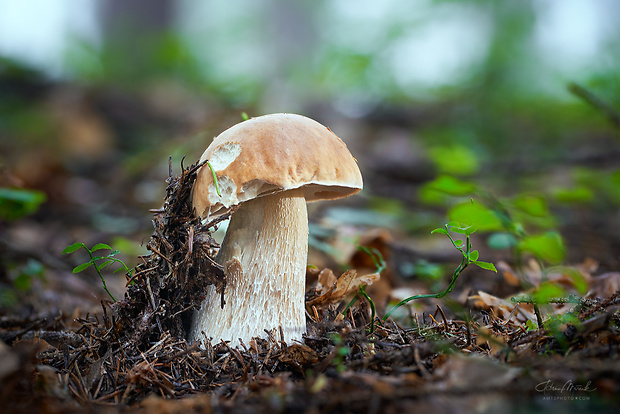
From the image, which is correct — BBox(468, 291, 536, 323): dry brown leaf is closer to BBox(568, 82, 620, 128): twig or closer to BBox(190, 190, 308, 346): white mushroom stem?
BBox(190, 190, 308, 346): white mushroom stem

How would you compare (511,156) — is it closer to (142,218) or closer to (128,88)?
(142,218)

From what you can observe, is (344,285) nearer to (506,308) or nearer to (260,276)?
(260,276)

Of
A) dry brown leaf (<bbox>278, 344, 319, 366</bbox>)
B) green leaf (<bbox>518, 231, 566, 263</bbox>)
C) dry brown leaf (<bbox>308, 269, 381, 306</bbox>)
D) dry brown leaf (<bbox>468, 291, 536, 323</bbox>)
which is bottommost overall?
dry brown leaf (<bbox>278, 344, 319, 366</bbox>)

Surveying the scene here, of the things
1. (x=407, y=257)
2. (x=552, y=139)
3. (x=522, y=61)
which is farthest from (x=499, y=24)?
(x=407, y=257)

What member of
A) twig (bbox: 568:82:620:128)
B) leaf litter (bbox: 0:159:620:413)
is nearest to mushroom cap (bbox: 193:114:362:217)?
leaf litter (bbox: 0:159:620:413)

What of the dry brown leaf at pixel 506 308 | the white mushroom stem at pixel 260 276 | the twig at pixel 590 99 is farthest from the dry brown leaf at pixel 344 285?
the twig at pixel 590 99

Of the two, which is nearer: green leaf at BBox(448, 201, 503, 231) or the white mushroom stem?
the white mushroom stem

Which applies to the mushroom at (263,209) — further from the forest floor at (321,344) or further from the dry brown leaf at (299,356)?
the dry brown leaf at (299,356)

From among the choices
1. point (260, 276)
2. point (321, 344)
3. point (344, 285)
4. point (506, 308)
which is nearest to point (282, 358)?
point (321, 344)
